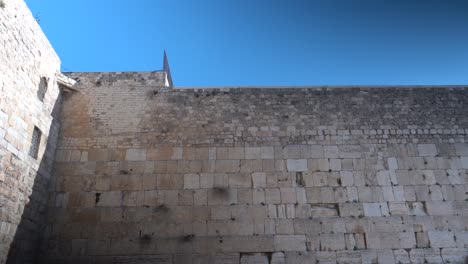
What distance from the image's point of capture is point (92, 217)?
8.19m

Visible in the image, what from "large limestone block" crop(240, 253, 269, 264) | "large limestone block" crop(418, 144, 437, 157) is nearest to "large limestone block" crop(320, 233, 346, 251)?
"large limestone block" crop(240, 253, 269, 264)

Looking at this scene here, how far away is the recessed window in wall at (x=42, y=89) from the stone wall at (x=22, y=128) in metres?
0.01

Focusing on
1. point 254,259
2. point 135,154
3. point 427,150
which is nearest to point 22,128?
point 135,154

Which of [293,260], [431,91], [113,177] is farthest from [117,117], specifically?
[431,91]

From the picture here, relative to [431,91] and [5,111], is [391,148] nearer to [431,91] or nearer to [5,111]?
[431,91]

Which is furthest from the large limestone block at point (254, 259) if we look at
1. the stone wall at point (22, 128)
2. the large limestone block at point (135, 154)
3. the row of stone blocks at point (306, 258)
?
the stone wall at point (22, 128)

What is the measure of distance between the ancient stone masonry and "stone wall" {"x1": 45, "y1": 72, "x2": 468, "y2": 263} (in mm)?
24

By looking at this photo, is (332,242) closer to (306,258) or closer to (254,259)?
(306,258)

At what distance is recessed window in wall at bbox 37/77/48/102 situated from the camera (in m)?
8.33

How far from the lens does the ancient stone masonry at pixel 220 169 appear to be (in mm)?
7879

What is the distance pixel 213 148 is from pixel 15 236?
4.28 m

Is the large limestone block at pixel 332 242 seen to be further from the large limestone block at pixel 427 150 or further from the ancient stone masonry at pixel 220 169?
the large limestone block at pixel 427 150

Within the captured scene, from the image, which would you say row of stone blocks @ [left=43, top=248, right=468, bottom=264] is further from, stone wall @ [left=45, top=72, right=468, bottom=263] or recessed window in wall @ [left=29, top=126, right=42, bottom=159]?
recessed window in wall @ [left=29, top=126, right=42, bottom=159]

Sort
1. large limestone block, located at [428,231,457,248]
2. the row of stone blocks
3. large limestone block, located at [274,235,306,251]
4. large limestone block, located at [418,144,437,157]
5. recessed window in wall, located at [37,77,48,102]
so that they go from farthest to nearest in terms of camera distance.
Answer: large limestone block, located at [418,144,437,157] → recessed window in wall, located at [37,77,48,102] → large limestone block, located at [428,231,457,248] → large limestone block, located at [274,235,306,251] → the row of stone blocks
